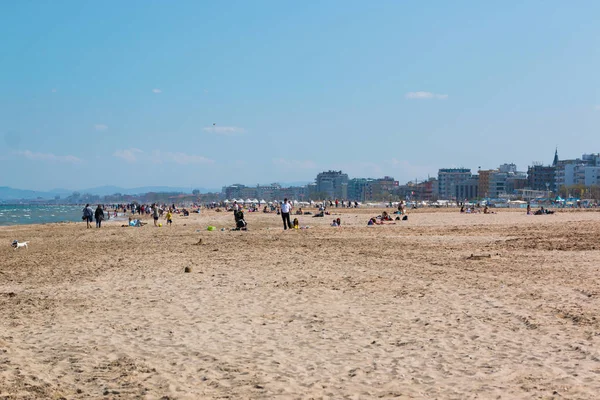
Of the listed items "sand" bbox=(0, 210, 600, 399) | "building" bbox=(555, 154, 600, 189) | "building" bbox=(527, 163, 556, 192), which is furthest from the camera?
"building" bbox=(527, 163, 556, 192)

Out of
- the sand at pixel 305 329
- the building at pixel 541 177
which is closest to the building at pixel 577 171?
the building at pixel 541 177

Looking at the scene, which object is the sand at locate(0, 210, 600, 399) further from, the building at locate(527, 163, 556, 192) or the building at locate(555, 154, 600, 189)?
the building at locate(527, 163, 556, 192)

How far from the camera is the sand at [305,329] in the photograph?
551cm

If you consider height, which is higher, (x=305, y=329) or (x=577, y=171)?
(x=577, y=171)

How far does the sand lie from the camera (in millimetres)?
5512

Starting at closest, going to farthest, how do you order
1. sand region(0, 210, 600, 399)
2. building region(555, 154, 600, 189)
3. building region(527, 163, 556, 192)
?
sand region(0, 210, 600, 399), building region(555, 154, 600, 189), building region(527, 163, 556, 192)

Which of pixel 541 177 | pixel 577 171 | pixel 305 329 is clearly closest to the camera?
pixel 305 329

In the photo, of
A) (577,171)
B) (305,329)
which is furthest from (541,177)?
(305,329)

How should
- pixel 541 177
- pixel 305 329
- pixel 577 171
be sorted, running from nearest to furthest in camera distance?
pixel 305 329 → pixel 577 171 → pixel 541 177

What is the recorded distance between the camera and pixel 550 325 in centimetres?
755

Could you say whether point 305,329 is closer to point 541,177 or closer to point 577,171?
point 577,171

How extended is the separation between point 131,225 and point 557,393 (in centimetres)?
3475

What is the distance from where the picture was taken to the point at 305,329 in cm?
765

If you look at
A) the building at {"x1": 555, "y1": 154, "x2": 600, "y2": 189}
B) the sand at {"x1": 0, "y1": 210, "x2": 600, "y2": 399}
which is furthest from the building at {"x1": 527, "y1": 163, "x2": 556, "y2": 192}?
the sand at {"x1": 0, "y1": 210, "x2": 600, "y2": 399}
